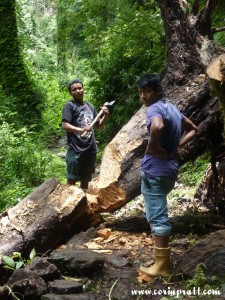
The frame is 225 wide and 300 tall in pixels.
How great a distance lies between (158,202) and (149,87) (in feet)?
3.74

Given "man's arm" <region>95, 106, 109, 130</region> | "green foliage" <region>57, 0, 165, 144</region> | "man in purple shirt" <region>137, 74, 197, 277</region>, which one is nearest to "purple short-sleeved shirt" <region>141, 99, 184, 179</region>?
"man in purple shirt" <region>137, 74, 197, 277</region>

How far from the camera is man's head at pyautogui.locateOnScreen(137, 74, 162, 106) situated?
13.1ft

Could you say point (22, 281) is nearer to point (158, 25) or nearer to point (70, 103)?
point (70, 103)

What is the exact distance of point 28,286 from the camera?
371 centimetres

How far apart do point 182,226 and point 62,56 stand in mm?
21851

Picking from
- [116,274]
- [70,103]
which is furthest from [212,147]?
[116,274]

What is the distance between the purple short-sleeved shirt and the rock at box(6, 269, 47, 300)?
1.45 m

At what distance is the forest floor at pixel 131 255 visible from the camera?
3.79 meters

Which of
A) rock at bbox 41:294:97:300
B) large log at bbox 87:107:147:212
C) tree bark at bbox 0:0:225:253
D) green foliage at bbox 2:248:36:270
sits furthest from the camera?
large log at bbox 87:107:147:212

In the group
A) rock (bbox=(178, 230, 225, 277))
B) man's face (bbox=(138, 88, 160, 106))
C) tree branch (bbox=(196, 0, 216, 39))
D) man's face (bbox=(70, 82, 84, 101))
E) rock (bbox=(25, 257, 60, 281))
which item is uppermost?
tree branch (bbox=(196, 0, 216, 39))

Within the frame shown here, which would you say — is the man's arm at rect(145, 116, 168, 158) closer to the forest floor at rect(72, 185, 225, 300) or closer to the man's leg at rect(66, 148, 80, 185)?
the forest floor at rect(72, 185, 225, 300)

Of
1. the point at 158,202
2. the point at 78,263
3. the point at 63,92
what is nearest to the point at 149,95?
the point at 158,202

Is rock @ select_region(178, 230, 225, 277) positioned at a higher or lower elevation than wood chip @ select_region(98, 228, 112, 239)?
higher

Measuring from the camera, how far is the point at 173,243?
16.5 feet
